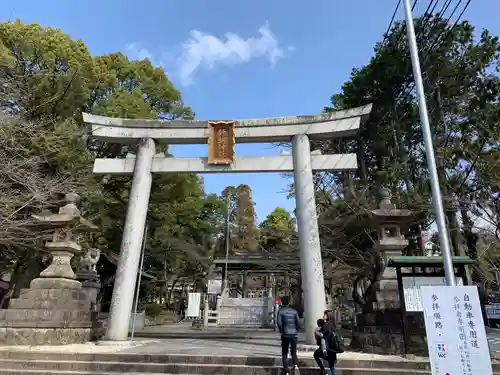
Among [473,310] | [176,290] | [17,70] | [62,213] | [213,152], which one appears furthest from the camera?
[176,290]

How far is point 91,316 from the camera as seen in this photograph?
10500 millimetres

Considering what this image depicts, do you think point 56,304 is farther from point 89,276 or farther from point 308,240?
point 308,240

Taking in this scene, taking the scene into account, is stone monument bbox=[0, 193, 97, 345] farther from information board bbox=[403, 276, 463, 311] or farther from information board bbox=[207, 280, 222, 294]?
information board bbox=[207, 280, 222, 294]

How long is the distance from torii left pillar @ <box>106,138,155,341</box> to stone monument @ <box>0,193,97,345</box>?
112 cm

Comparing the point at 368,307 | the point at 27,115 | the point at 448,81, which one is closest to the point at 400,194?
the point at 448,81

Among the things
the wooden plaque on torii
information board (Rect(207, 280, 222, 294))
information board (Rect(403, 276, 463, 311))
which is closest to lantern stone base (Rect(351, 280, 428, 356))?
information board (Rect(403, 276, 463, 311))

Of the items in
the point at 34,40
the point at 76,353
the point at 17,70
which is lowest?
the point at 76,353

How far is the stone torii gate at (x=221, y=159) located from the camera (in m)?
9.70

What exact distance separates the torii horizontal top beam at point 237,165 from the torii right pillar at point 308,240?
359 mm

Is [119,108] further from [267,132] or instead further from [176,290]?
[176,290]

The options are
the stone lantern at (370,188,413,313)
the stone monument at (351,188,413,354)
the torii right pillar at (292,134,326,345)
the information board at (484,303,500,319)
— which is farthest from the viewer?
the information board at (484,303,500,319)

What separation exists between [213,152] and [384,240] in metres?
5.33

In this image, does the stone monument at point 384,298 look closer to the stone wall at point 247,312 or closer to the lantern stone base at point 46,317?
the lantern stone base at point 46,317

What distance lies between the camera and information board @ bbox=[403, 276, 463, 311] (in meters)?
7.59
